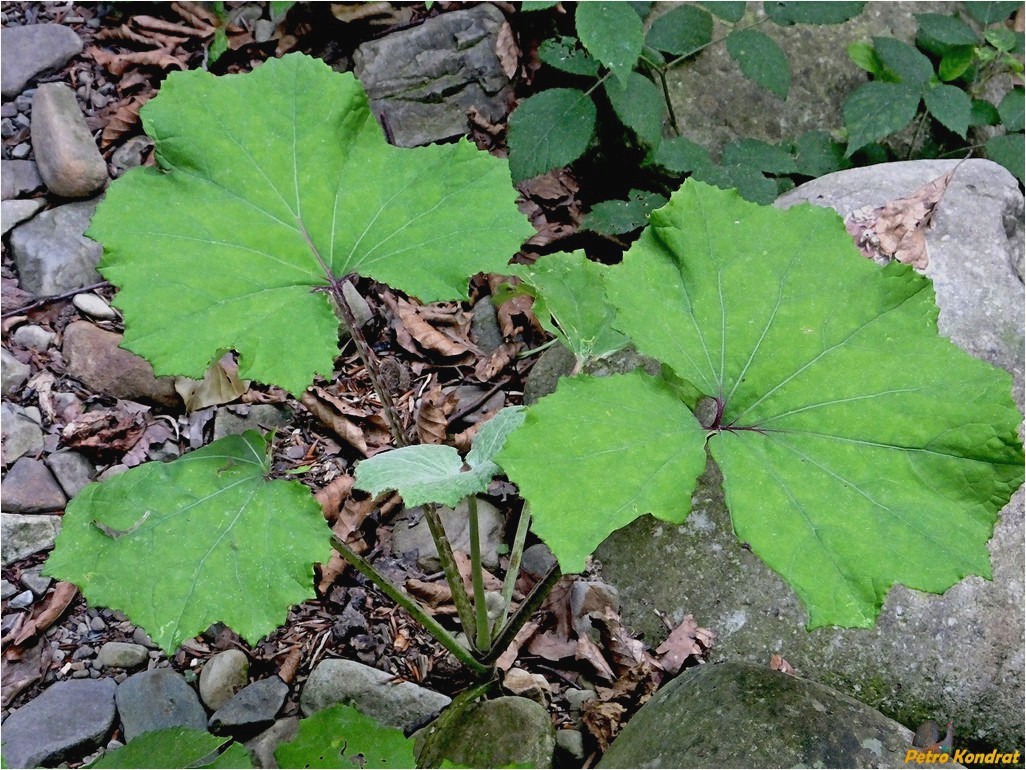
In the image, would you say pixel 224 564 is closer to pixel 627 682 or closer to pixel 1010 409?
pixel 627 682

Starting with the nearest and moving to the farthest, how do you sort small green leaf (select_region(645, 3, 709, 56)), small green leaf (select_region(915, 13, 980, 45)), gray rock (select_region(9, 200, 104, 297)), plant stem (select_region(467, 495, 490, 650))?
plant stem (select_region(467, 495, 490, 650)), gray rock (select_region(9, 200, 104, 297)), small green leaf (select_region(645, 3, 709, 56)), small green leaf (select_region(915, 13, 980, 45))

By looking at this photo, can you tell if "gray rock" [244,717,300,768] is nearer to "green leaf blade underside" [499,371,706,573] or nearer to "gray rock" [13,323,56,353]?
"green leaf blade underside" [499,371,706,573]

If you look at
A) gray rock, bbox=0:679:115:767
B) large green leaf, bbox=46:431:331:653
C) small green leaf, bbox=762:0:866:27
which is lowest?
gray rock, bbox=0:679:115:767

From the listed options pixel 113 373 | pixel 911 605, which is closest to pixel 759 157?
pixel 911 605

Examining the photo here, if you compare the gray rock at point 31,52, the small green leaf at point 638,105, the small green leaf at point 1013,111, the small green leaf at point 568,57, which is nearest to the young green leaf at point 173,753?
the small green leaf at point 638,105

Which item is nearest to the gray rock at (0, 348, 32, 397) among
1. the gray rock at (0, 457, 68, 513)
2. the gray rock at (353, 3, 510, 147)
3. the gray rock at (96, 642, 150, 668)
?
the gray rock at (0, 457, 68, 513)

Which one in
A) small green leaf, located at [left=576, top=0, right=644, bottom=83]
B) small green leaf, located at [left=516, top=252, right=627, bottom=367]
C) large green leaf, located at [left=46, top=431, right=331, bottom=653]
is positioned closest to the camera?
large green leaf, located at [left=46, top=431, right=331, bottom=653]

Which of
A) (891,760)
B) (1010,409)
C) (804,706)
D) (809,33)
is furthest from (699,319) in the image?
(809,33)

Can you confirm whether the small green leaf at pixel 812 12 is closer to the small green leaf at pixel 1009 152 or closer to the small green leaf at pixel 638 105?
the small green leaf at pixel 638 105
